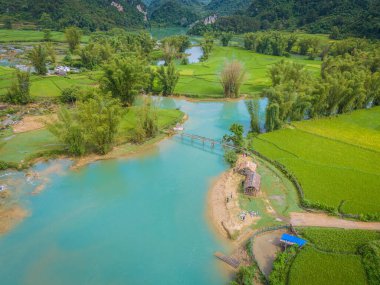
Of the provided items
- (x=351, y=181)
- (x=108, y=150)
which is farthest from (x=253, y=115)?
(x=108, y=150)

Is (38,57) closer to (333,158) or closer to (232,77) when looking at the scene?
(232,77)

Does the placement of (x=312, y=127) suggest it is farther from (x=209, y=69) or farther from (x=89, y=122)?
(x=209, y=69)

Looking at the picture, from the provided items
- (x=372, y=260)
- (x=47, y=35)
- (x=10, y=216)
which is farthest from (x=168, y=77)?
(x=47, y=35)

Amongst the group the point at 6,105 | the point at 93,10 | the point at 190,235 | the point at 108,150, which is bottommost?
the point at 190,235

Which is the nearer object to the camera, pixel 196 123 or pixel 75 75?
pixel 196 123

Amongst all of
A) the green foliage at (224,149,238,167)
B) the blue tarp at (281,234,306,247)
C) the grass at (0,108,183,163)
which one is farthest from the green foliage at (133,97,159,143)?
the blue tarp at (281,234,306,247)

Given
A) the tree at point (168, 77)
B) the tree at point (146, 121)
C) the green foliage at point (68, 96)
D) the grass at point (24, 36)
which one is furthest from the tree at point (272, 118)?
the grass at point (24, 36)

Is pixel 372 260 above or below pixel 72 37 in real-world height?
below

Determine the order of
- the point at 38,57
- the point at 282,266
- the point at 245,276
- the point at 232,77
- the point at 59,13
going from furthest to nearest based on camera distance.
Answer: the point at 59,13 < the point at 38,57 < the point at 232,77 < the point at 282,266 < the point at 245,276
